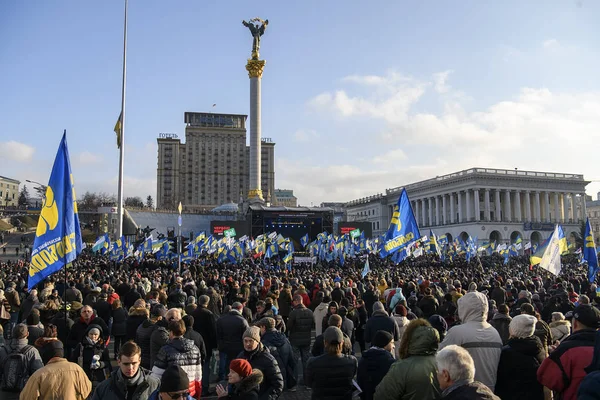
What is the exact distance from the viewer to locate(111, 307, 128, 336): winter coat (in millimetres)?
10453

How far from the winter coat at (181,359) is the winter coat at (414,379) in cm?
247

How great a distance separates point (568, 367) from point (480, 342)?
2.83ft

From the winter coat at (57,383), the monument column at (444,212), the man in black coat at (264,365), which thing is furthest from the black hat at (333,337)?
the monument column at (444,212)

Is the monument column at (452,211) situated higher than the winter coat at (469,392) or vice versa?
the monument column at (452,211)

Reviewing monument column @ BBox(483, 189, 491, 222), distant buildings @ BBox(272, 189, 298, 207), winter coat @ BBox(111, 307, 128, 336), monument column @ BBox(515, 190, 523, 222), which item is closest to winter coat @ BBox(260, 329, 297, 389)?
winter coat @ BBox(111, 307, 128, 336)

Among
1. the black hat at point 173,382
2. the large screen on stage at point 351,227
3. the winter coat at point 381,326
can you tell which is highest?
the large screen on stage at point 351,227

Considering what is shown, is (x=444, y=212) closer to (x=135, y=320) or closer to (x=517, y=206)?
(x=517, y=206)

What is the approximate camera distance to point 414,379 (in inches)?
170

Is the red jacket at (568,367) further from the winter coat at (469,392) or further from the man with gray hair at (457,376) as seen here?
the winter coat at (469,392)

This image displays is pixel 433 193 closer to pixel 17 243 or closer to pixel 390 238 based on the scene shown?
pixel 17 243

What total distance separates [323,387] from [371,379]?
0.57 metres

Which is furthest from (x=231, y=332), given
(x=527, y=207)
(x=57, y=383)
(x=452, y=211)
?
(x=527, y=207)

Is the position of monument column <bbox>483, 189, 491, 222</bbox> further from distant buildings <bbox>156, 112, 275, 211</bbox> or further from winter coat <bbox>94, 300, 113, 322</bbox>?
winter coat <bbox>94, 300, 113, 322</bbox>

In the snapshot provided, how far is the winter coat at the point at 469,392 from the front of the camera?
133 inches
